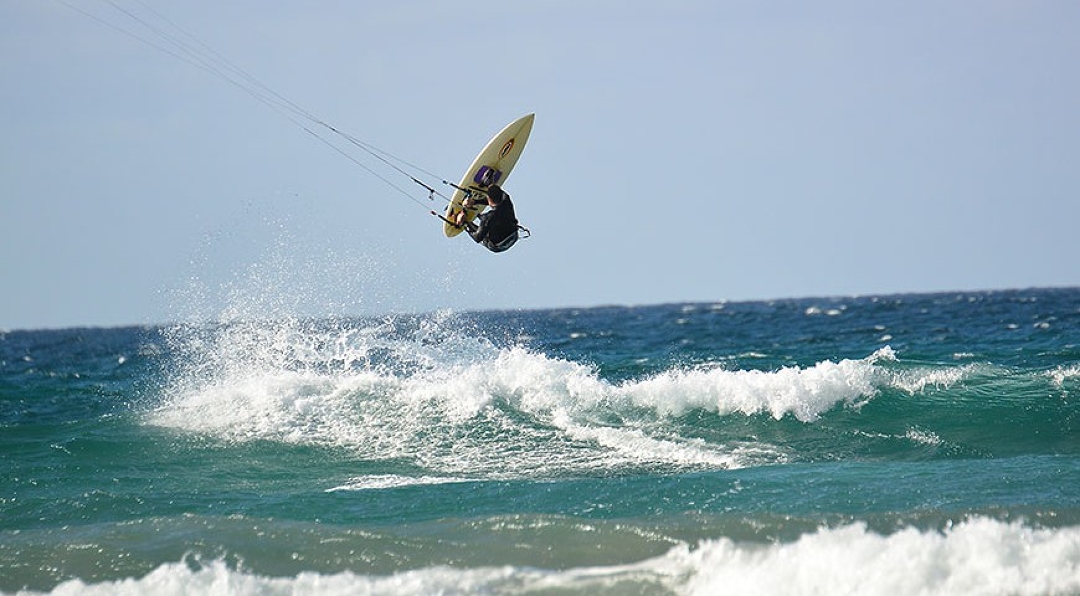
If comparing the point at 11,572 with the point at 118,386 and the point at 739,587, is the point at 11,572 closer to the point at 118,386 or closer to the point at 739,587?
the point at 739,587

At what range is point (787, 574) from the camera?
8.11 m

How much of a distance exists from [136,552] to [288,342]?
807 centimetres

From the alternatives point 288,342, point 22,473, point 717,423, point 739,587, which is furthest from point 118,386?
point 739,587

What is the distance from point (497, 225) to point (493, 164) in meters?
1.25

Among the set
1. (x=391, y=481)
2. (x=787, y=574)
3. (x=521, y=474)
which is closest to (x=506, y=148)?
(x=521, y=474)

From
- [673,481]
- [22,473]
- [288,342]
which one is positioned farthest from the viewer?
[288,342]

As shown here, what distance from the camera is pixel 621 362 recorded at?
894 inches

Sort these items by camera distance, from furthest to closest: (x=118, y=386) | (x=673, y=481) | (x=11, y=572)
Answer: (x=118, y=386), (x=673, y=481), (x=11, y=572)

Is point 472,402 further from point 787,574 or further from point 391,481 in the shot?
point 787,574

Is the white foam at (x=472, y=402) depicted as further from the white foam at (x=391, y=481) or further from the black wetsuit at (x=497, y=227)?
the black wetsuit at (x=497, y=227)

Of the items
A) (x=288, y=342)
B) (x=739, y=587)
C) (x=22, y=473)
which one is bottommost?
(x=739, y=587)

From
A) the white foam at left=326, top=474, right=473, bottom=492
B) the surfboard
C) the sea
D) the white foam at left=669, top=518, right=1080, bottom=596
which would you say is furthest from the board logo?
the white foam at left=669, top=518, right=1080, bottom=596

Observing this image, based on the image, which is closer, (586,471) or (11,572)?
(11,572)

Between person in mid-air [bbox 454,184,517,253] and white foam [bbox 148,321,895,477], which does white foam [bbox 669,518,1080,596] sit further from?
person in mid-air [bbox 454,184,517,253]
